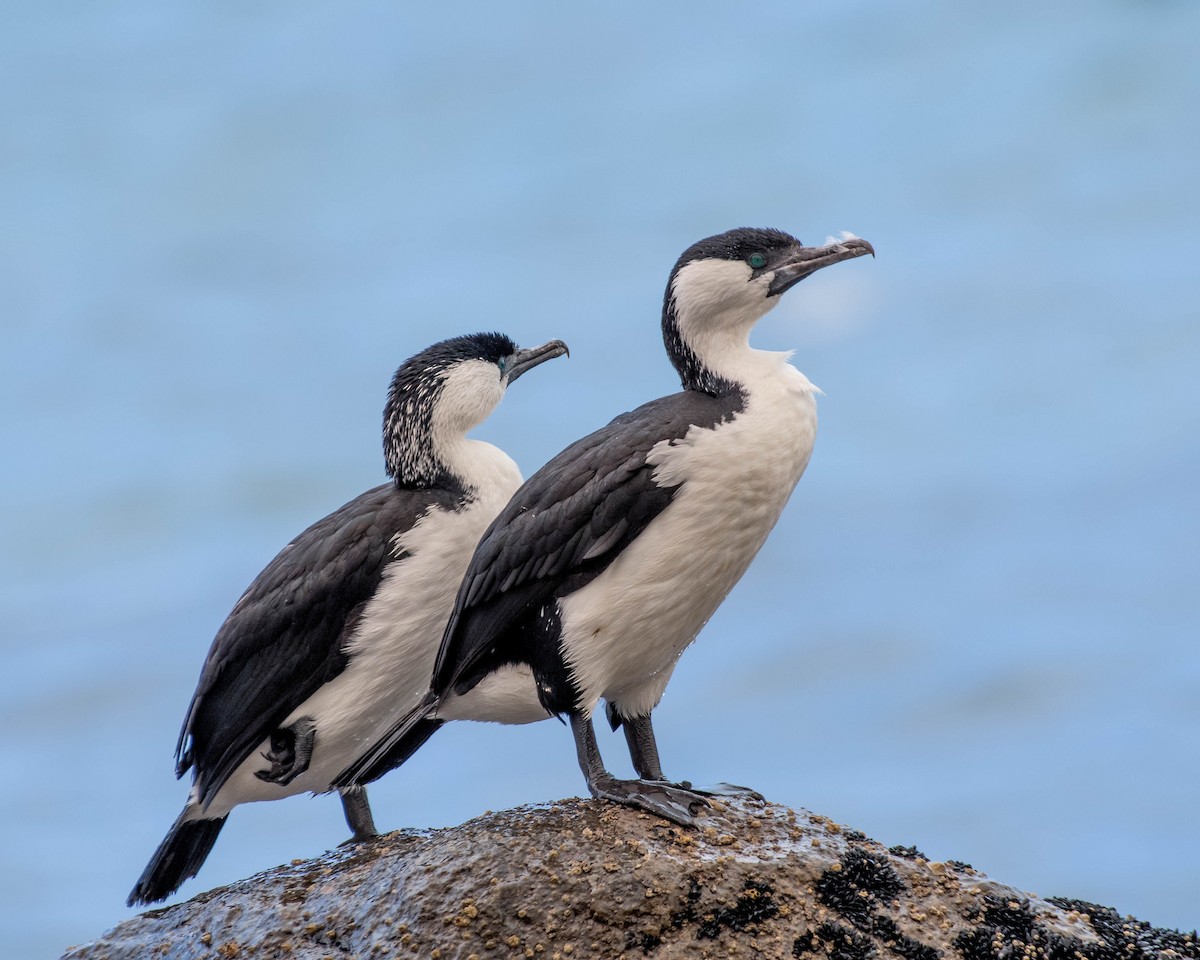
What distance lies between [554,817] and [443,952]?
0.75 meters

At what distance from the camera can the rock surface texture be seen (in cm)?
654

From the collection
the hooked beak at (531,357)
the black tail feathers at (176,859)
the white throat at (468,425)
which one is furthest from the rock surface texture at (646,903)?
the hooked beak at (531,357)

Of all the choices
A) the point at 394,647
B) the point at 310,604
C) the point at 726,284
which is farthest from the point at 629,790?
the point at 726,284

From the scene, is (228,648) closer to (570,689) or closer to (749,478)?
(570,689)

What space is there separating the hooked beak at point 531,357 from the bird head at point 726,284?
1.39 m

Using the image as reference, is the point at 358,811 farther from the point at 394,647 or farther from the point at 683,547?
the point at 683,547

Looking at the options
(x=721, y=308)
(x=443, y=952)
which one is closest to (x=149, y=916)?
(x=443, y=952)

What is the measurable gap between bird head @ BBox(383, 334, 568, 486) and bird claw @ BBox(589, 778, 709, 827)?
208 centimetres

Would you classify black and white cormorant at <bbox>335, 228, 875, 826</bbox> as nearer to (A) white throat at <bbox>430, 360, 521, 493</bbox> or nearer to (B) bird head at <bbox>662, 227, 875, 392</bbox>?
(B) bird head at <bbox>662, 227, 875, 392</bbox>

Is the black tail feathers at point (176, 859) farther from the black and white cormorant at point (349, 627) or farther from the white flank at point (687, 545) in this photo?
the white flank at point (687, 545)

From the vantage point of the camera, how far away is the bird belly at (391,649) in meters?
8.27

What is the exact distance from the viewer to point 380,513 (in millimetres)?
8477

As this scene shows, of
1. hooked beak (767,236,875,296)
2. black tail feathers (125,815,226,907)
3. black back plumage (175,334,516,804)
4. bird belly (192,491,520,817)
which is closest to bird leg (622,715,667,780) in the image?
bird belly (192,491,520,817)

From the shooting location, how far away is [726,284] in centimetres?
751
